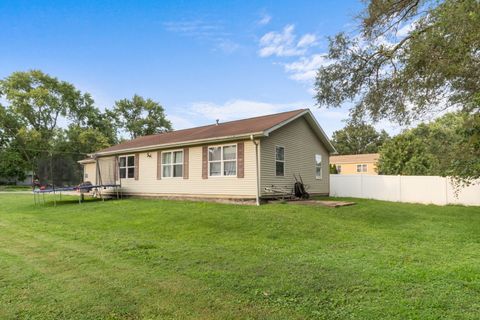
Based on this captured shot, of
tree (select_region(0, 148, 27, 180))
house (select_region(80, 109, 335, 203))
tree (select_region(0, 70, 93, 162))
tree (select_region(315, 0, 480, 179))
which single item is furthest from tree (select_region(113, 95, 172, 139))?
tree (select_region(315, 0, 480, 179))

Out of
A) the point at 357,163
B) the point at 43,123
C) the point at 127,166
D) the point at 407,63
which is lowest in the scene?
the point at 127,166

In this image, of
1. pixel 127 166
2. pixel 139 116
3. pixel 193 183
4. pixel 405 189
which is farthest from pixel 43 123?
pixel 405 189

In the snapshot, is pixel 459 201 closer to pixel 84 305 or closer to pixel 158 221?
pixel 158 221

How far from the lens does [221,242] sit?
21.0 ft

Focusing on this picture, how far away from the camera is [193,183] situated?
13.5 m

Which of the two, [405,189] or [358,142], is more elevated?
[358,142]

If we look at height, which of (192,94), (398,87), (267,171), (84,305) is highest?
(192,94)

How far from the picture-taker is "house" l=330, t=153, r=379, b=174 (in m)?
34.0

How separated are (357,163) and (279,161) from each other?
24.9m

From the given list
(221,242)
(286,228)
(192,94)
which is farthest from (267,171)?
(192,94)

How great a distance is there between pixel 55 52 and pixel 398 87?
16410mm

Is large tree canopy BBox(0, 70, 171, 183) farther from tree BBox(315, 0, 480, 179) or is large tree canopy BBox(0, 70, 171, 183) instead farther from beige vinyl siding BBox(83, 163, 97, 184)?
tree BBox(315, 0, 480, 179)

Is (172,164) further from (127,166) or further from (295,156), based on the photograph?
(295,156)

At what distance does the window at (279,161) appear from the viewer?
12.7 meters
